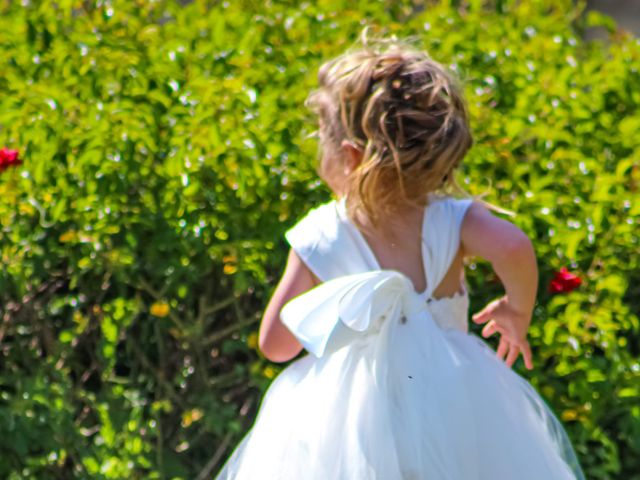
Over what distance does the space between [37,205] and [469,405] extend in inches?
55.4

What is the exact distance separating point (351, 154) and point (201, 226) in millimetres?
→ 750

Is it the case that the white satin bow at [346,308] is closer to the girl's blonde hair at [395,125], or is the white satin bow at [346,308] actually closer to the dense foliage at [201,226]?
the girl's blonde hair at [395,125]

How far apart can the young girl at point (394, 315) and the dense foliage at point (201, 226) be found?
0.55 m

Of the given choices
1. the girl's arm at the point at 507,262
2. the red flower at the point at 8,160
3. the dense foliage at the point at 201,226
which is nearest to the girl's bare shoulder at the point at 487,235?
the girl's arm at the point at 507,262

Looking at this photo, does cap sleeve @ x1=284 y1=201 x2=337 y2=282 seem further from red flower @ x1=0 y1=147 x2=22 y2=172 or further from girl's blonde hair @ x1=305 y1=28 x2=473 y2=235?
red flower @ x1=0 y1=147 x2=22 y2=172

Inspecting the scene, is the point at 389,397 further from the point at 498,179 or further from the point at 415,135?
the point at 498,179

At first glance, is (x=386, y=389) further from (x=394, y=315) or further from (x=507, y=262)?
(x=507, y=262)

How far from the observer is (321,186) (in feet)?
10.9

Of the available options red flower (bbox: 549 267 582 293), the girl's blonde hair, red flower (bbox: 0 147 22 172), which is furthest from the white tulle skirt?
red flower (bbox: 0 147 22 172)

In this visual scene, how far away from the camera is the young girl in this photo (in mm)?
2549

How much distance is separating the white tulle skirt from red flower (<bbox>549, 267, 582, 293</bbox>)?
555mm

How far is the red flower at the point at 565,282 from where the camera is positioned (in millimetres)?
3193

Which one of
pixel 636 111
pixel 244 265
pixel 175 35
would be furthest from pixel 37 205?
pixel 636 111

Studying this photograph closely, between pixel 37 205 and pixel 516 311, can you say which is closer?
pixel 516 311
